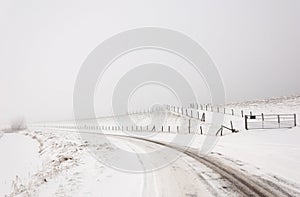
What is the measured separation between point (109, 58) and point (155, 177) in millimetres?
21000

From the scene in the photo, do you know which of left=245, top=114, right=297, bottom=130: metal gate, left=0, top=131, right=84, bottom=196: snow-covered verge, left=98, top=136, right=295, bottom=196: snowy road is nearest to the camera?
left=98, top=136, right=295, bottom=196: snowy road

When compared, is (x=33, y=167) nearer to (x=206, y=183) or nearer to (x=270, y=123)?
(x=206, y=183)

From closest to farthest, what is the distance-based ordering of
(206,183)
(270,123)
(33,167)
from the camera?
(206,183)
(33,167)
(270,123)

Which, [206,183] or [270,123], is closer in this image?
[206,183]

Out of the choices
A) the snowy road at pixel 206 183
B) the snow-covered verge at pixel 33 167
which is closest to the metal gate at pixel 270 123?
the snowy road at pixel 206 183

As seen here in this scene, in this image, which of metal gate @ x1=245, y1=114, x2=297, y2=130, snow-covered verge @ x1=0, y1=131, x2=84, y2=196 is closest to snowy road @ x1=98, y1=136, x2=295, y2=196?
snow-covered verge @ x1=0, y1=131, x2=84, y2=196

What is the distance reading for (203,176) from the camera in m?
9.80

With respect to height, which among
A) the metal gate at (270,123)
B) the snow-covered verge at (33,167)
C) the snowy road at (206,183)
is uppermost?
the metal gate at (270,123)

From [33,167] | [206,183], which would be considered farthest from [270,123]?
[33,167]

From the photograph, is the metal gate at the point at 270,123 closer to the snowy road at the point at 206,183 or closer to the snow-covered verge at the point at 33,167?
the snowy road at the point at 206,183

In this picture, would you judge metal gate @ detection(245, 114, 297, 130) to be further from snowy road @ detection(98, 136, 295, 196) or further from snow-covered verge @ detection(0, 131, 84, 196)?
snow-covered verge @ detection(0, 131, 84, 196)

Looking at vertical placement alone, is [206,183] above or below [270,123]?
below

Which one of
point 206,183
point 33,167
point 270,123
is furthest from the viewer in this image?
point 270,123

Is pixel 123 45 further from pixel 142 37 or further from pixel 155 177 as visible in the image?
pixel 155 177
